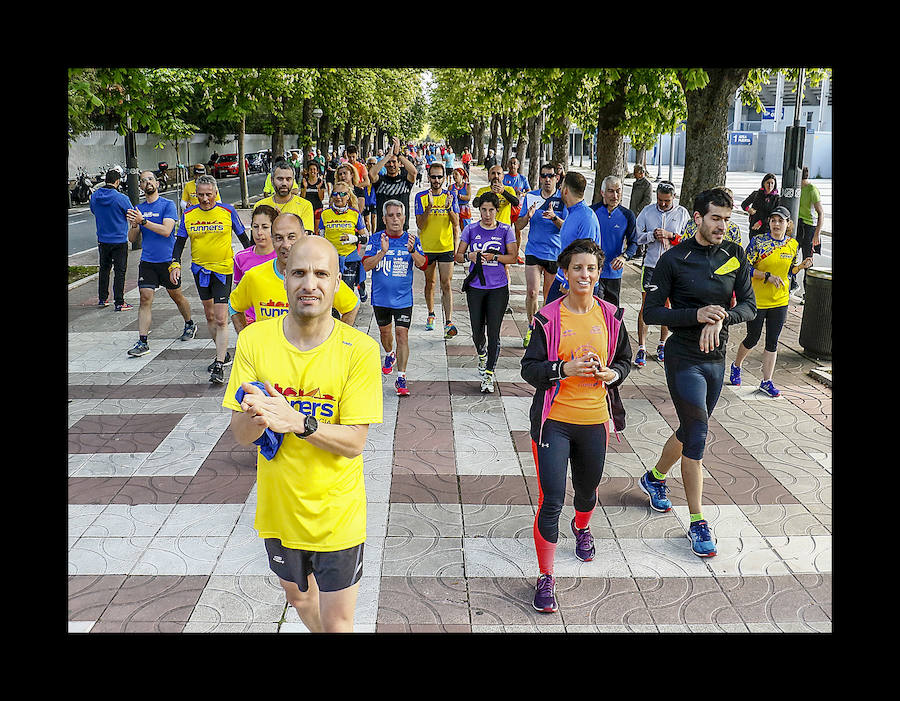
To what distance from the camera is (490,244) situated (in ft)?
26.8

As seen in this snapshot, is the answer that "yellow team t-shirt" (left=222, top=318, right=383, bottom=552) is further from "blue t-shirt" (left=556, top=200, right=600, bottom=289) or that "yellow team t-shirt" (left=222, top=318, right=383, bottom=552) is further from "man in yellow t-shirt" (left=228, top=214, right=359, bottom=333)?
"blue t-shirt" (left=556, top=200, right=600, bottom=289)

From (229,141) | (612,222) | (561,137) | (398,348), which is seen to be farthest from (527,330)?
(229,141)

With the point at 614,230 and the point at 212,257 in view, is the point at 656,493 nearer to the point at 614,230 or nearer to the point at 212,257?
the point at 614,230

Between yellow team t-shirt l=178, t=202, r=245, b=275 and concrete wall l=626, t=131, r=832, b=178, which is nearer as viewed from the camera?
yellow team t-shirt l=178, t=202, r=245, b=275

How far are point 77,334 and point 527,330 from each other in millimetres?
5905

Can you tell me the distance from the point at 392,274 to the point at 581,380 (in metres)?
3.79

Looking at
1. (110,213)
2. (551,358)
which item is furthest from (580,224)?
(110,213)

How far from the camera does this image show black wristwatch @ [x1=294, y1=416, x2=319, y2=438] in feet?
9.64

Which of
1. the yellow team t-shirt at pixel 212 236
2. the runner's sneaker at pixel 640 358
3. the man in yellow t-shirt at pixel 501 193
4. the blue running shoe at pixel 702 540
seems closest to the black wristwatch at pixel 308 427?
the blue running shoe at pixel 702 540

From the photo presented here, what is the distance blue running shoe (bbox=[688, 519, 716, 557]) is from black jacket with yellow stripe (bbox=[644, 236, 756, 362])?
104cm

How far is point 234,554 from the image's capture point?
16.2 feet

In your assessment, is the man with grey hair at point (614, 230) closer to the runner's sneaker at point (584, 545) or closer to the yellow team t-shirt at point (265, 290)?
the yellow team t-shirt at point (265, 290)

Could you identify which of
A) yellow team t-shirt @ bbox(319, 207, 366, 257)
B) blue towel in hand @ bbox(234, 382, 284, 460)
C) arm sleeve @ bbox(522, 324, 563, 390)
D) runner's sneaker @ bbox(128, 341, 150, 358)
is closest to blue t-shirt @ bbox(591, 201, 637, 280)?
yellow team t-shirt @ bbox(319, 207, 366, 257)

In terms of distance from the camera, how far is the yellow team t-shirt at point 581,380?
174 inches
